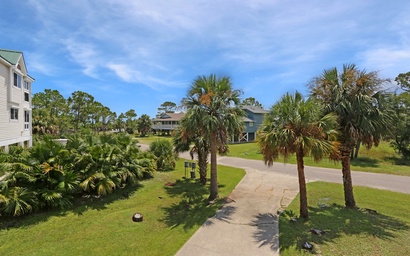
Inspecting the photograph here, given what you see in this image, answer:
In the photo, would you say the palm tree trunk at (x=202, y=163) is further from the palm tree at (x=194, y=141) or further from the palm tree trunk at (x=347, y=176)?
the palm tree trunk at (x=347, y=176)

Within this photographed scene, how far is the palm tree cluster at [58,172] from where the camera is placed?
9281mm

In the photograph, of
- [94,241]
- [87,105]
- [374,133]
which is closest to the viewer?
[94,241]

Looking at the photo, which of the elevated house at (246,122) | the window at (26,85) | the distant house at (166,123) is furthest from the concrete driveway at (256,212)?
the distant house at (166,123)

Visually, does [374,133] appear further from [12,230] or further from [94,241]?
[12,230]

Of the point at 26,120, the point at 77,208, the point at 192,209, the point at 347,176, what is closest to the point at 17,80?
the point at 26,120

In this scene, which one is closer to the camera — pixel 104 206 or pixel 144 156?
pixel 104 206

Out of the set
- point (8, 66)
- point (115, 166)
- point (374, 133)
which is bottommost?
point (115, 166)

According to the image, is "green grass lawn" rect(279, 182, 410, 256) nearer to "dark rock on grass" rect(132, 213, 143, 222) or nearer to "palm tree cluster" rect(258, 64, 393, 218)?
"palm tree cluster" rect(258, 64, 393, 218)

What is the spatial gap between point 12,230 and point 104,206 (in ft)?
11.7

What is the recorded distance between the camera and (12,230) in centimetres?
843

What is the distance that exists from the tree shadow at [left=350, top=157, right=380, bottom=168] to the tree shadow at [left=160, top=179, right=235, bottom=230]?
17.5 meters

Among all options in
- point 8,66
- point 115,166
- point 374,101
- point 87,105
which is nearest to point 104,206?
point 115,166

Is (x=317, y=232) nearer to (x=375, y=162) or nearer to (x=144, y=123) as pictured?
(x=375, y=162)

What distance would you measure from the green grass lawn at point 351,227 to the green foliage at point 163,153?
1144 centimetres
